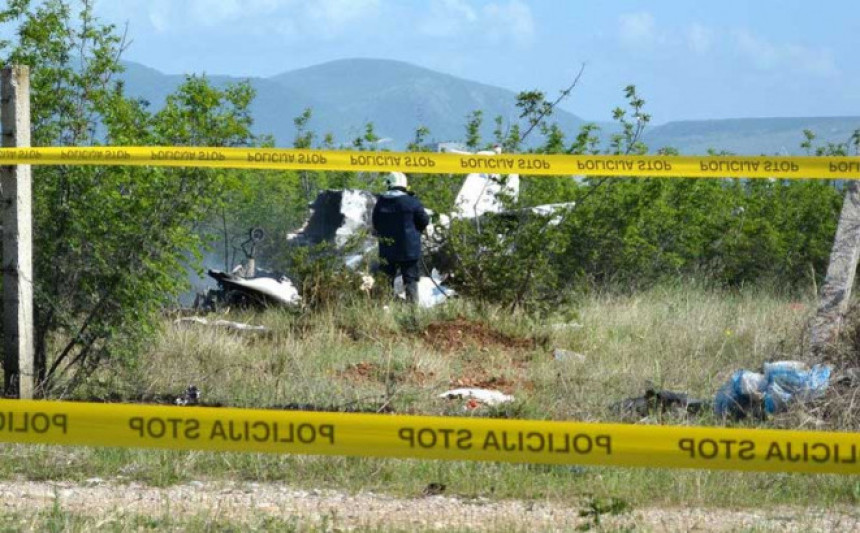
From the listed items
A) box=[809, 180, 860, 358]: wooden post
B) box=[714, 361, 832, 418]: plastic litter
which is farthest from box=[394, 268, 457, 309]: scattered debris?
box=[714, 361, 832, 418]: plastic litter

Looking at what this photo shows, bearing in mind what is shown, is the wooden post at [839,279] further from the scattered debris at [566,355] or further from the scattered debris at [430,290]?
the scattered debris at [430,290]

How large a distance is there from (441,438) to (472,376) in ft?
19.7

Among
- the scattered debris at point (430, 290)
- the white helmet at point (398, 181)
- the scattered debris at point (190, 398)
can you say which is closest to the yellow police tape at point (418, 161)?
the scattered debris at point (190, 398)

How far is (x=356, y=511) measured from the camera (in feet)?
22.7

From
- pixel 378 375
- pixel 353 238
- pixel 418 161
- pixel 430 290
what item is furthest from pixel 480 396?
pixel 430 290

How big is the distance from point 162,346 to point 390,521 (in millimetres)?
4788

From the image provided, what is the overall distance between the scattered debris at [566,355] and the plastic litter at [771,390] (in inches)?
88.5

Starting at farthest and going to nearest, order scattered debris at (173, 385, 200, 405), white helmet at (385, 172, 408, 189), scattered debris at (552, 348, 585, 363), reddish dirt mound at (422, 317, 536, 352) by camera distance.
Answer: white helmet at (385, 172, 408, 189) < reddish dirt mound at (422, 317, 536, 352) < scattered debris at (552, 348, 585, 363) < scattered debris at (173, 385, 200, 405)

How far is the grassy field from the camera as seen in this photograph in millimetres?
7469

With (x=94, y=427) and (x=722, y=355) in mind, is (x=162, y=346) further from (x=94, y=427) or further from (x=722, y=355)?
(x=94, y=427)

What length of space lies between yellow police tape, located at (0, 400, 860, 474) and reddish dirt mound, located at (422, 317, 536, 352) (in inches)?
276

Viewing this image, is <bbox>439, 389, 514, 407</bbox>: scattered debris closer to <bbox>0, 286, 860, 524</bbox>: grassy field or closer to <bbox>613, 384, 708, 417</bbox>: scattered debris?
<bbox>0, 286, 860, 524</bbox>: grassy field

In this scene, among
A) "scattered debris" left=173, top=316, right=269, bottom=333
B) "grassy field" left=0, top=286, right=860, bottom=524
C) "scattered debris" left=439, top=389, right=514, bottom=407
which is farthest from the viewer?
"scattered debris" left=173, top=316, right=269, bottom=333

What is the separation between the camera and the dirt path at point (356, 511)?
21.7 feet
